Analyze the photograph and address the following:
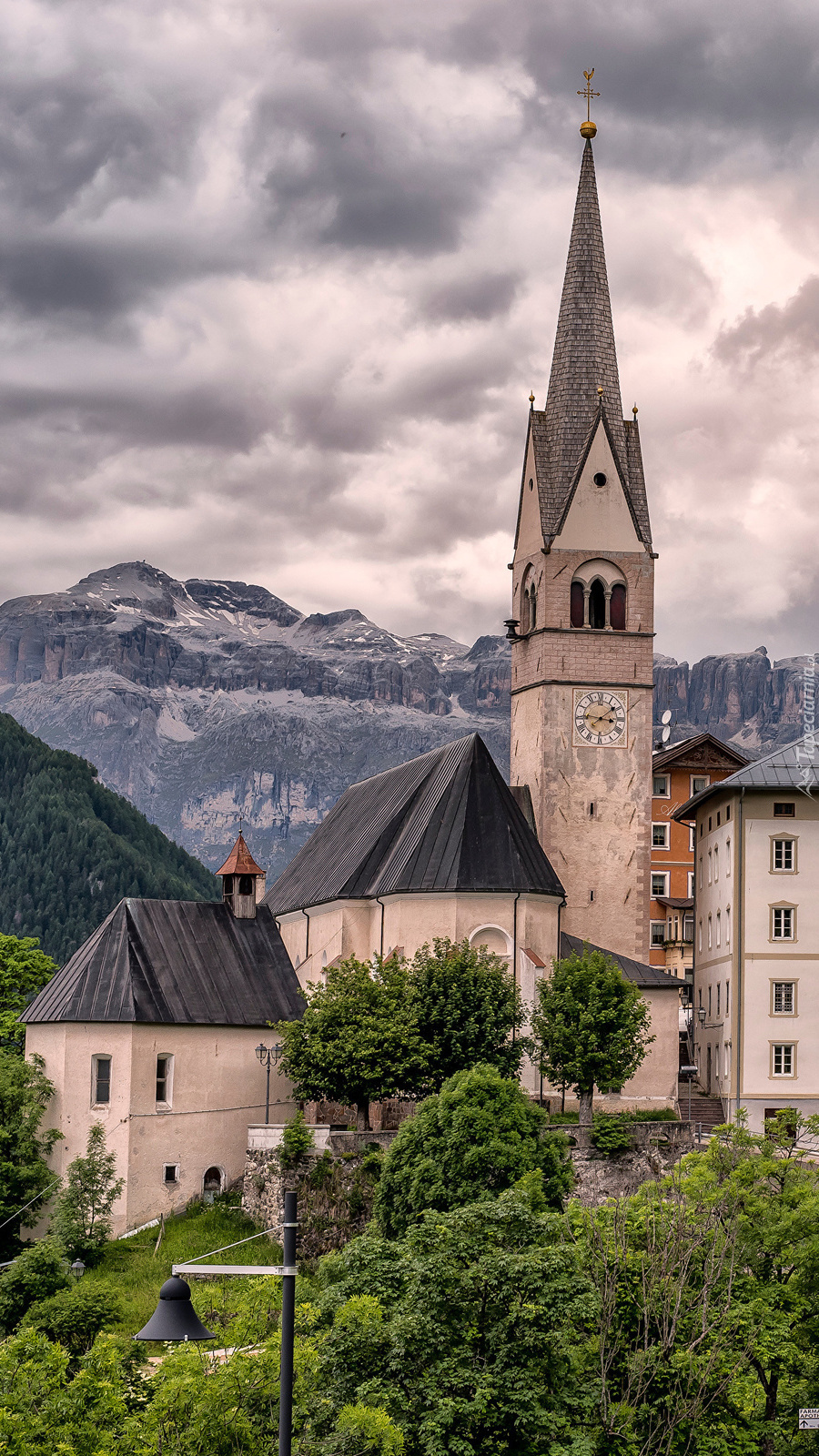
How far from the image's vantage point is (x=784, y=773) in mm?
83812

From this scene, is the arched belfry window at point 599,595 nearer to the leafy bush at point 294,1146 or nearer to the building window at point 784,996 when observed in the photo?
the building window at point 784,996

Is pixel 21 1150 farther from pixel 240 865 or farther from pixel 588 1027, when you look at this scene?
pixel 588 1027

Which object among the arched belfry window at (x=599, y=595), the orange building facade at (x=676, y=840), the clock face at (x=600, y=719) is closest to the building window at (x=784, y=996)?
the clock face at (x=600, y=719)

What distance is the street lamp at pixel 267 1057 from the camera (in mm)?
81750

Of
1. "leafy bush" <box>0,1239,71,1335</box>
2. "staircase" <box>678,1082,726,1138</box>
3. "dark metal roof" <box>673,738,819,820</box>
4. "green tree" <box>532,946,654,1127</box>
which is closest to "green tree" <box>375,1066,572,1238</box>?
"green tree" <box>532,946,654,1127</box>

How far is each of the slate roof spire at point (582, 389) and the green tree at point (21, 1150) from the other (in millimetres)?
36836

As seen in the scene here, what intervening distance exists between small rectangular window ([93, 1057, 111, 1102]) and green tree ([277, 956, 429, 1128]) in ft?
25.1

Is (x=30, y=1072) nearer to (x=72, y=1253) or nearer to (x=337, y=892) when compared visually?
(x=72, y=1253)

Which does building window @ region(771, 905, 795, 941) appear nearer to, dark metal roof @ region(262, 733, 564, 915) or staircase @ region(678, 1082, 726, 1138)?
staircase @ region(678, 1082, 726, 1138)

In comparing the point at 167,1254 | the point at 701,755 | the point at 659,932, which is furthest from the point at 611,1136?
the point at 659,932

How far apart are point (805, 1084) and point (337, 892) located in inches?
894

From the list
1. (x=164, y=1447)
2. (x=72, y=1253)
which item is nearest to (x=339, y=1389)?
(x=164, y=1447)

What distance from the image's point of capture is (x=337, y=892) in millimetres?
88688

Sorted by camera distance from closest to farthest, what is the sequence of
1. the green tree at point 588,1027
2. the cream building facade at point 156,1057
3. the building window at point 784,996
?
the green tree at point 588,1027 → the cream building facade at point 156,1057 → the building window at point 784,996
